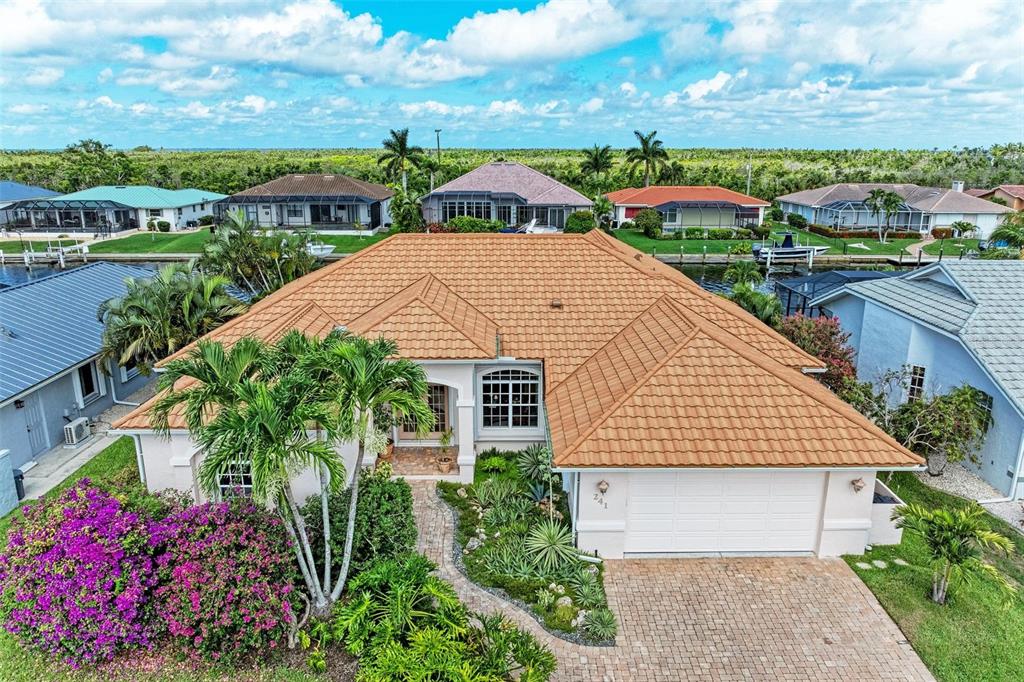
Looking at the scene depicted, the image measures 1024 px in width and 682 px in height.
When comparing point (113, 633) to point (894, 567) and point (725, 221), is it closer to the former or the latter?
point (894, 567)

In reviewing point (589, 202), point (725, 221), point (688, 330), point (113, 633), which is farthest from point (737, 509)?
point (725, 221)

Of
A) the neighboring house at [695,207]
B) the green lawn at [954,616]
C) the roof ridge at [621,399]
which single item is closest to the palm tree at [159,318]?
the roof ridge at [621,399]

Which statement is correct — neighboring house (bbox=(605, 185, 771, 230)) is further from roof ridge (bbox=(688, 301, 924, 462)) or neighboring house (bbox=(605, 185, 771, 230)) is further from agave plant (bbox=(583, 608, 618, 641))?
agave plant (bbox=(583, 608, 618, 641))

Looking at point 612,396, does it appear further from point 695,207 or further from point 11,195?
point 11,195

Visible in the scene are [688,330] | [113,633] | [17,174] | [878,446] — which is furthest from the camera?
[17,174]

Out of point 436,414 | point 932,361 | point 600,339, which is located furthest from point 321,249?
point 932,361

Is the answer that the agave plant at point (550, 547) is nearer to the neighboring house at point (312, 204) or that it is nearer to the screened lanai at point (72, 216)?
the neighboring house at point (312, 204)

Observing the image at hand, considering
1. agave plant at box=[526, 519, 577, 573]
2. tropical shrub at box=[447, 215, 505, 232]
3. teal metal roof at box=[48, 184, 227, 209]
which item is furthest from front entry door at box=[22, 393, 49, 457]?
teal metal roof at box=[48, 184, 227, 209]
